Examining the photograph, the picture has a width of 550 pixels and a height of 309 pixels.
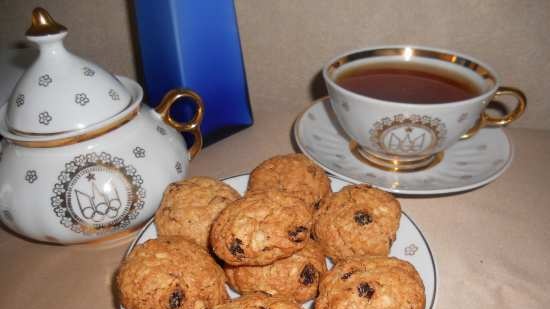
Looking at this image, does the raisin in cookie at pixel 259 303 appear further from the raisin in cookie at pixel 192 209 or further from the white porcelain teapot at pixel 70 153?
the white porcelain teapot at pixel 70 153

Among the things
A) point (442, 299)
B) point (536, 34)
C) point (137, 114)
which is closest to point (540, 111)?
point (536, 34)

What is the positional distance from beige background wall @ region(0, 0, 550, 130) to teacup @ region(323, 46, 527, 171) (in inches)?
6.2

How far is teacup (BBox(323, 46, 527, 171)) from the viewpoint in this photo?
75cm

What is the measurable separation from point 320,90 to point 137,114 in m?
0.62

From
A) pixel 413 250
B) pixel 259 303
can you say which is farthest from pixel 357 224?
pixel 259 303

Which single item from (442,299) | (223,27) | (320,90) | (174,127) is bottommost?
(442,299)

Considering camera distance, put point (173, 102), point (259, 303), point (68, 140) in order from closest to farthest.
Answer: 1. point (259, 303)
2. point (68, 140)
3. point (173, 102)

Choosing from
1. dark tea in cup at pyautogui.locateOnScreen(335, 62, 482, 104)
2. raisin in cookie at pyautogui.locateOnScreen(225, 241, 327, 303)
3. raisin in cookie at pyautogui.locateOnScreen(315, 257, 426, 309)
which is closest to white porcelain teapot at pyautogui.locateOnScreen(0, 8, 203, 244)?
raisin in cookie at pyautogui.locateOnScreen(225, 241, 327, 303)

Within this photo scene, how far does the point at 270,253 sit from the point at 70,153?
13.7 inches

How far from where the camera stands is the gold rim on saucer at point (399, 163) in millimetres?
838

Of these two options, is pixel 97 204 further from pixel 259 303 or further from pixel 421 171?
pixel 421 171

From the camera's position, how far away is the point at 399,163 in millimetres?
849

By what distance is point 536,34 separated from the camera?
965mm

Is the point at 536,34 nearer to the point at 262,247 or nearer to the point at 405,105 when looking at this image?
the point at 405,105
